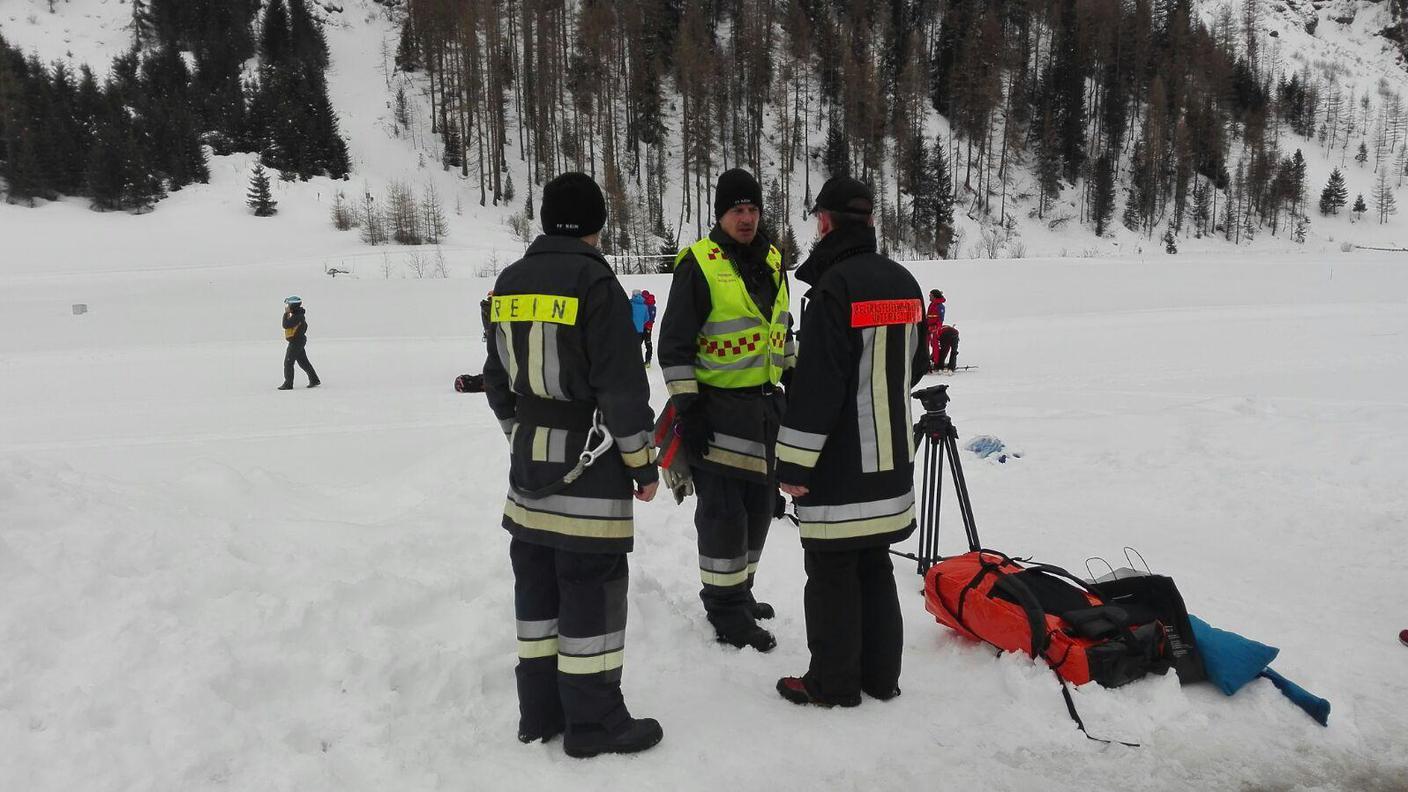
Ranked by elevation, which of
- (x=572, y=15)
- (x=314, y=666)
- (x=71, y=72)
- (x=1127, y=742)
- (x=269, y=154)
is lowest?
(x=1127, y=742)

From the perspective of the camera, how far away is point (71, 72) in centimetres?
3525

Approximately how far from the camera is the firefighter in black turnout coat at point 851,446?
8.94ft

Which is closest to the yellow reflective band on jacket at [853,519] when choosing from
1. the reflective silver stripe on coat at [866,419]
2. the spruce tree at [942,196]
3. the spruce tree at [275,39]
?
the reflective silver stripe on coat at [866,419]

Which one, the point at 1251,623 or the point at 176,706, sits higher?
the point at 176,706

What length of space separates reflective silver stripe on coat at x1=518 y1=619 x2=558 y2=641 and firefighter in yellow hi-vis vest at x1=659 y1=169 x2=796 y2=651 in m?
0.91

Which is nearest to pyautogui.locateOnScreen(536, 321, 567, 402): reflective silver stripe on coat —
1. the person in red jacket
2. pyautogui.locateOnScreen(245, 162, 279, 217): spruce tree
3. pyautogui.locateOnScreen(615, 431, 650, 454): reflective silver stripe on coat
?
pyautogui.locateOnScreen(615, 431, 650, 454): reflective silver stripe on coat

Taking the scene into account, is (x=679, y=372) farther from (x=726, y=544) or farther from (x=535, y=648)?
(x=535, y=648)

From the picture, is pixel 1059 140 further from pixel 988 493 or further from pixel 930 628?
pixel 930 628

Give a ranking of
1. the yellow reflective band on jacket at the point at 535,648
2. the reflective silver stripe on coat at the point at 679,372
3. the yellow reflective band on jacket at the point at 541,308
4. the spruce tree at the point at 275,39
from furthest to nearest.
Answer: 1. the spruce tree at the point at 275,39
2. the reflective silver stripe on coat at the point at 679,372
3. the yellow reflective band on jacket at the point at 535,648
4. the yellow reflective band on jacket at the point at 541,308

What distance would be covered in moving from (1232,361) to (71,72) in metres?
44.2

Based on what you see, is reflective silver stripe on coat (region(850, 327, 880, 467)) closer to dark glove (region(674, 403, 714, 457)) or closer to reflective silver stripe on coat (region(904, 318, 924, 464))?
reflective silver stripe on coat (region(904, 318, 924, 464))

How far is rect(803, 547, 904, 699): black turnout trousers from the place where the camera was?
284cm

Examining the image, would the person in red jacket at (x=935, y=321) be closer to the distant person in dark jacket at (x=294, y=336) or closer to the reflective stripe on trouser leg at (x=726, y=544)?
the distant person in dark jacket at (x=294, y=336)

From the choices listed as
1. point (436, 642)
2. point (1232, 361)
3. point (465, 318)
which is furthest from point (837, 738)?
point (465, 318)
